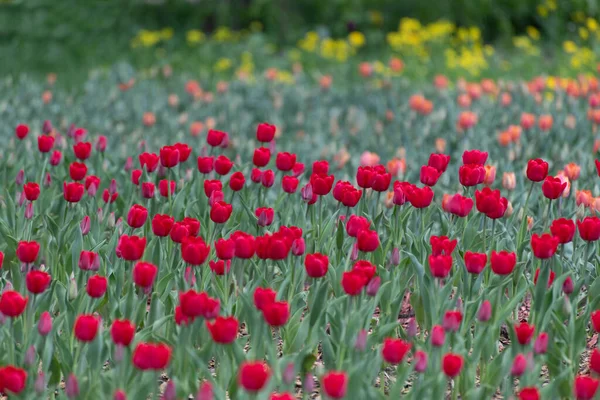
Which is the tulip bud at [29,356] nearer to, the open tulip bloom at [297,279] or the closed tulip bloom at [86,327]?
the open tulip bloom at [297,279]

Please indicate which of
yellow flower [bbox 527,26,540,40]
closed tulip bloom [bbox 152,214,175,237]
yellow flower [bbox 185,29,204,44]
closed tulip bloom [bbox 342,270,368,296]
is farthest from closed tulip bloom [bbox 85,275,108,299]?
yellow flower [bbox 527,26,540,40]

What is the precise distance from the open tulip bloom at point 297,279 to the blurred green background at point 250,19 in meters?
5.85

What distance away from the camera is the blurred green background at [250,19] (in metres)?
11.1

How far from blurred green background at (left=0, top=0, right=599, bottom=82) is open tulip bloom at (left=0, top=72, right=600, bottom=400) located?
5848mm

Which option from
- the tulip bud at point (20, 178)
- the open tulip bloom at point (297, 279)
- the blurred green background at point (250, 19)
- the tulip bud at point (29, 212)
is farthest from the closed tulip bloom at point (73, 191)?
the blurred green background at point (250, 19)

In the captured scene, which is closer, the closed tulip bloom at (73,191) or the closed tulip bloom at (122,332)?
the closed tulip bloom at (122,332)

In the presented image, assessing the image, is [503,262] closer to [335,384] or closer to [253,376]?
[335,384]

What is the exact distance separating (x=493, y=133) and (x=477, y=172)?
9.60ft

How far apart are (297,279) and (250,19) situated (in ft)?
31.4

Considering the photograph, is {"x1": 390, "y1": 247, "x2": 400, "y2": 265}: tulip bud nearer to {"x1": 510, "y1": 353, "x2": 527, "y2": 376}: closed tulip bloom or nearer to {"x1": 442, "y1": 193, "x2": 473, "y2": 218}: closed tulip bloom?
{"x1": 442, "y1": 193, "x2": 473, "y2": 218}: closed tulip bloom

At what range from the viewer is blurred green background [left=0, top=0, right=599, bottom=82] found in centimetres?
1109

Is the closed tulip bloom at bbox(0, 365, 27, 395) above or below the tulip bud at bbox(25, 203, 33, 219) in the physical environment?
above

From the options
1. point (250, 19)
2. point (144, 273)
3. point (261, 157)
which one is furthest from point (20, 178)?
point (250, 19)

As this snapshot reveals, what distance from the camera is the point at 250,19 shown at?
1235 centimetres
